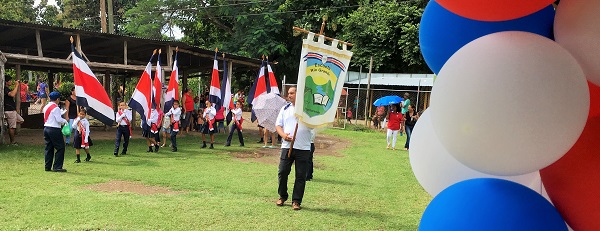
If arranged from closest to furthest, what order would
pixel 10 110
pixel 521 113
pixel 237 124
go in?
pixel 521 113, pixel 10 110, pixel 237 124

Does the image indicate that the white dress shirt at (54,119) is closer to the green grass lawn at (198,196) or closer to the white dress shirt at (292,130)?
the green grass lawn at (198,196)

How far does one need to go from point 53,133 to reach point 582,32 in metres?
7.82

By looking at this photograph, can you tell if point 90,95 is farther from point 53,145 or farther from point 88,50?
point 88,50

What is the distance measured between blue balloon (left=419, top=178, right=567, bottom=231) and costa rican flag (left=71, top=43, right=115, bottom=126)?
21.0 ft

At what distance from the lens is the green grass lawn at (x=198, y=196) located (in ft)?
16.1

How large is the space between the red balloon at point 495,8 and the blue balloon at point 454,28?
0.12 meters

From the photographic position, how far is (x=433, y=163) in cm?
243

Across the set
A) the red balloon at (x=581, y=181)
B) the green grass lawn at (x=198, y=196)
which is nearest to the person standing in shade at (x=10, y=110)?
the green grass lawn at (x=198, y=196)

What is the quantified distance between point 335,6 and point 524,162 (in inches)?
970

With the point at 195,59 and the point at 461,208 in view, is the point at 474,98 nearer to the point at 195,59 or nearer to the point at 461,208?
the point at 461,208

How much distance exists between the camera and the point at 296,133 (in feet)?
17.9

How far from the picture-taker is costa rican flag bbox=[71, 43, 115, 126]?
7363mm

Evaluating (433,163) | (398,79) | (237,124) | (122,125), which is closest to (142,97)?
(122,125)

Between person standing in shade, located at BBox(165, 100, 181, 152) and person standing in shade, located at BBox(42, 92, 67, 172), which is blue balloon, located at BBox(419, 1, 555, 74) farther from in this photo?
person standing in shade, located at BBox(165, 100, 181, 152)
